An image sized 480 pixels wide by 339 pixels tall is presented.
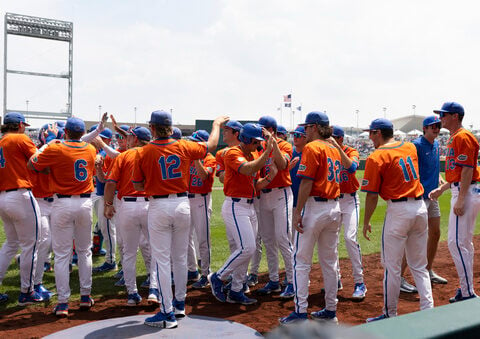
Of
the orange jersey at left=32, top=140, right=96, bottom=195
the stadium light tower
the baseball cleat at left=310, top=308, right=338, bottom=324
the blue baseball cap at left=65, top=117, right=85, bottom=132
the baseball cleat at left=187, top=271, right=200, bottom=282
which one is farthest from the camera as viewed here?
the stadium light tower

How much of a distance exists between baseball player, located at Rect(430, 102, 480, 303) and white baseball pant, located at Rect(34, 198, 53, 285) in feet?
16.8

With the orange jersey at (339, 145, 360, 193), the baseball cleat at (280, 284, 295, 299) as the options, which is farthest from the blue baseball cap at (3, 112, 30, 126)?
the orange jersey at (339, 145, 360, 193)

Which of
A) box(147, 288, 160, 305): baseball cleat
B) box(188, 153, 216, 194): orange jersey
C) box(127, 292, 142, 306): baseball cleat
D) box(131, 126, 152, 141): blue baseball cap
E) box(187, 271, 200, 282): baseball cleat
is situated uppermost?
box(131, 126, 152, 141): blue baseball cap

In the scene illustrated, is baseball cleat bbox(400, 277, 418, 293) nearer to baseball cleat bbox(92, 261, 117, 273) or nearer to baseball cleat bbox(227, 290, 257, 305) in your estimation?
baseball cleat bbox(227, 290, 257, 305)

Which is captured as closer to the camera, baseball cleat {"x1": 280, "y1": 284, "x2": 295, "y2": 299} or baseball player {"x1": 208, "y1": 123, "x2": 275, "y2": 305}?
baseball player {"x1": 208, "y1": 123, "x2": 275, "y2": 305}

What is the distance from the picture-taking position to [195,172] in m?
6.68

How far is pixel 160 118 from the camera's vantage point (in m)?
4.83

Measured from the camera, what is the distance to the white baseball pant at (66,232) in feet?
17.1

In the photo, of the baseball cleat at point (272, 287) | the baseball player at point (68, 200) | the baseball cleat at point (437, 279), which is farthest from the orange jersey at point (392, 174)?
the baseball player at point (68, 200)

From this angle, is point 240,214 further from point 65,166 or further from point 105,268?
point 105,268

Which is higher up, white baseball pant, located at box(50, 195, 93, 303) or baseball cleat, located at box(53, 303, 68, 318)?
white baseball pant, located at box(50, 195, 93, 303)

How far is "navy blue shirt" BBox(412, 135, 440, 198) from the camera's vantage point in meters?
6.09

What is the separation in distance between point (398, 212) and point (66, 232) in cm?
364

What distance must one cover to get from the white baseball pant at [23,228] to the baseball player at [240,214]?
88.2 inches
